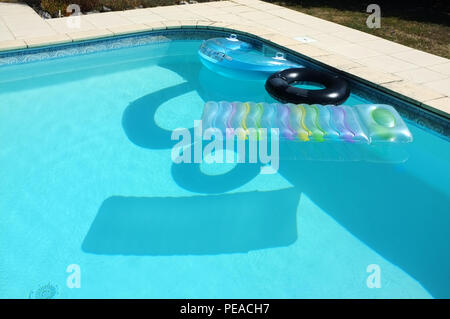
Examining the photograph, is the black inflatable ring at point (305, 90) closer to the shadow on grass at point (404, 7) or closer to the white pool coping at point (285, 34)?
the white pool coping at point (285, 34)

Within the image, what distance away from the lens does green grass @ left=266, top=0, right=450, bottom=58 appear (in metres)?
7.04

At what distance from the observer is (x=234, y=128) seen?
14.8ft

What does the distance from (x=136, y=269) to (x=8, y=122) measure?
3.30 metres

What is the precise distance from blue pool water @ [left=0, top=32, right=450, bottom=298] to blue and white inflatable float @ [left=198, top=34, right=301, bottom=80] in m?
0.90

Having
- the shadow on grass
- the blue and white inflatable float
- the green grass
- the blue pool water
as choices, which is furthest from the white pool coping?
the shadow on grass

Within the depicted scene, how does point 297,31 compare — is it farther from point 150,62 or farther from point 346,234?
point 346,234

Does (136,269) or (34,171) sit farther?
(34,171)

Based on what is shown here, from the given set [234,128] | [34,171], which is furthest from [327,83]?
[34,171]

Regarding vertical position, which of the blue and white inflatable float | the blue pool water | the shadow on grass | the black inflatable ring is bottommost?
the blue pool water

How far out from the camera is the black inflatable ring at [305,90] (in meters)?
5.11

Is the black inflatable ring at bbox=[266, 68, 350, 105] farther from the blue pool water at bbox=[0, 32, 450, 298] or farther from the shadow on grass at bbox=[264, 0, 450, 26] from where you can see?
the shadow on grass at bbox=[264, 0, 450, 26]

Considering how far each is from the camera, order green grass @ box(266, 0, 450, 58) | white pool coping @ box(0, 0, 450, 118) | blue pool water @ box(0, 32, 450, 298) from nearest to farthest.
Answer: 1. blue pool water @ box(0, 32, 450, 298)
2. white pool coping @ box(0, 0, 450, 118)
3. green grass @ box(266, 0, 450, 58)

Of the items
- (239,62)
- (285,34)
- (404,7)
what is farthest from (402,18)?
(239,62)

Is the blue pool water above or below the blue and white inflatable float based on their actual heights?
below
